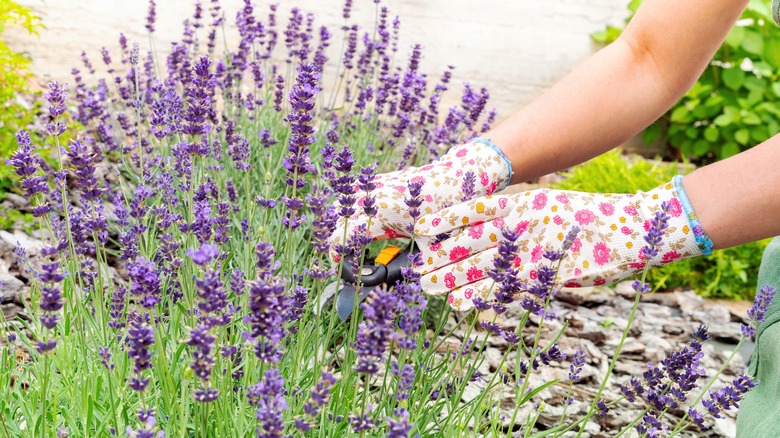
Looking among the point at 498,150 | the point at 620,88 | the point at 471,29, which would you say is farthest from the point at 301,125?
the point at 471,29

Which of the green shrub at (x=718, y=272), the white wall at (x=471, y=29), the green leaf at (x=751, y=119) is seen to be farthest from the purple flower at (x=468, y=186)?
the green leaf at (x=751, y=119)

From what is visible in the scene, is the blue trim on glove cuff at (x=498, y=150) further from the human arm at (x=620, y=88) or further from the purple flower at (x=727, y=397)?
the purple flower at (x=727, y=397)

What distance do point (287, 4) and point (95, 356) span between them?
Result: 13.1 ft

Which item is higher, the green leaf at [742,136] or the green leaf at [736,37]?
the green leaf at [736,37]

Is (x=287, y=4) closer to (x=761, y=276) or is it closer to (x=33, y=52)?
(x=33, y=52)

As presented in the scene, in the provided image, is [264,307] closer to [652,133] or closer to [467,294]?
[467,294]

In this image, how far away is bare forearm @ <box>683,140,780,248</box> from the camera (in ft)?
5.22

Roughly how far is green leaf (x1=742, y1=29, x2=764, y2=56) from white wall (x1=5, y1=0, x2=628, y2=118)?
2.85 feet

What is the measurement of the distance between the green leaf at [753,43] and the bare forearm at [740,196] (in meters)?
4.05

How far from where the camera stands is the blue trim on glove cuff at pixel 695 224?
1.65m

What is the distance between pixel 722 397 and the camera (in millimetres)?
1416

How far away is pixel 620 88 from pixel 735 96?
3864 mm

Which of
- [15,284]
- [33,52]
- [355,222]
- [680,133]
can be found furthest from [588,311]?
[33,52]

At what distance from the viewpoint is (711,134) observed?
5.36 meters
